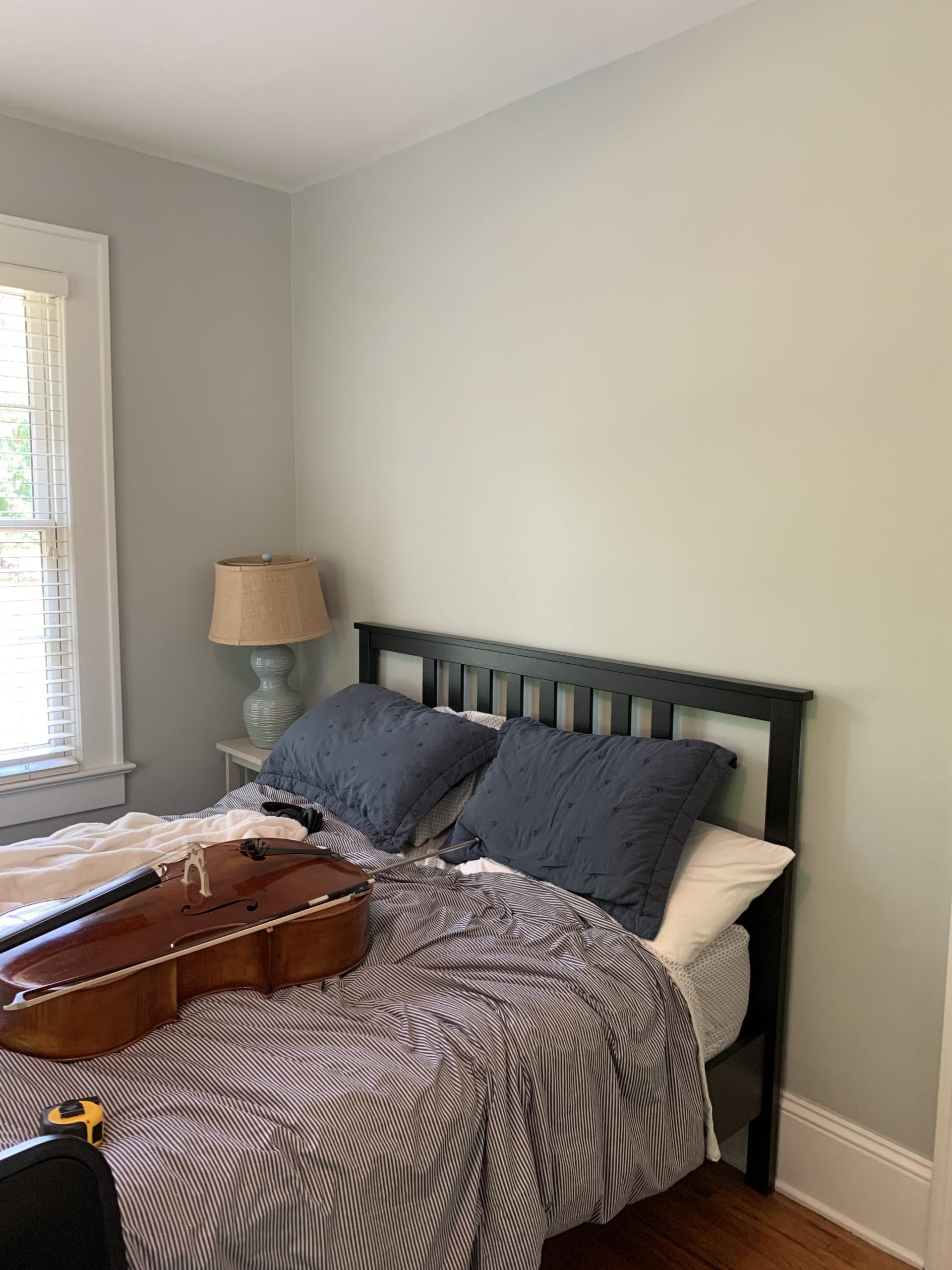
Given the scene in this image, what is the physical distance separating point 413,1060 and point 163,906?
0.51m

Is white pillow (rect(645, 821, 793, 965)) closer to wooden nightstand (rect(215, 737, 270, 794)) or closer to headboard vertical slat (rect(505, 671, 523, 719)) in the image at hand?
headboard vertical slat (rect(505, 671, 523, 719))

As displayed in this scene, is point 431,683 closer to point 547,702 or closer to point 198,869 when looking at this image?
point 547,702

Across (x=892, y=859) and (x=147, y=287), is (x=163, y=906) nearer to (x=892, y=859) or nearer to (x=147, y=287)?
(x=892, y=859)

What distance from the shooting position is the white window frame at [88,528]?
112 inches

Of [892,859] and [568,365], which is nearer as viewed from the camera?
[892,859]

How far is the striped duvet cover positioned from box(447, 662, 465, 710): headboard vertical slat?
2.95 feet

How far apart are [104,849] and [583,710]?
1.17m

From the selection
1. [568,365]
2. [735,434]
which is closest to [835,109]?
[735,434]

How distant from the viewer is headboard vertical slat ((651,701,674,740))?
222 centimetres

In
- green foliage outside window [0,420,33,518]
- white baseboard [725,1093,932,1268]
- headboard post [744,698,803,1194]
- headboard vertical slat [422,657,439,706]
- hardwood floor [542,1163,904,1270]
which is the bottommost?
hardwood floor [542,1163,904,1270]

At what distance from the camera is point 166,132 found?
2838 millimetres

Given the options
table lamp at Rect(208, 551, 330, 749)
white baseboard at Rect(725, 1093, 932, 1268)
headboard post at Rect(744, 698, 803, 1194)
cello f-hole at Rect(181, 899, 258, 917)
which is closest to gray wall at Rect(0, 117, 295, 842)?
table lamp at Rect(208, 551, 330, 749)

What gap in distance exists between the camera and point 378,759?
97.0 inches

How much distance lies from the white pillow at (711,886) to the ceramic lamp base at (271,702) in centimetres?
160
